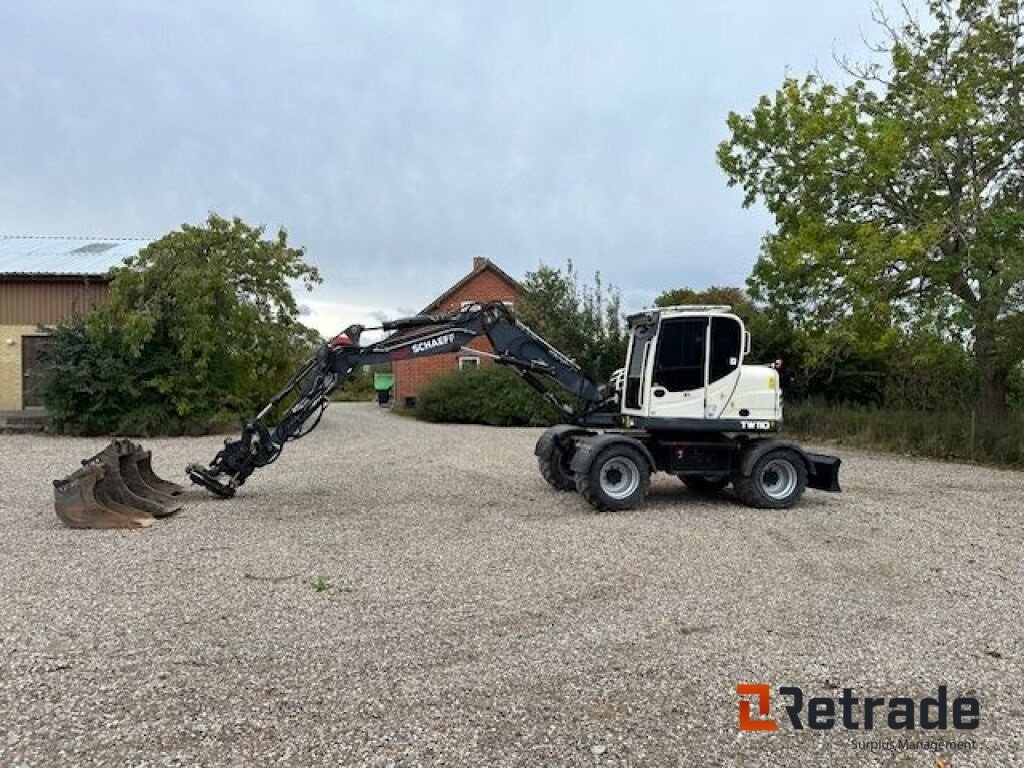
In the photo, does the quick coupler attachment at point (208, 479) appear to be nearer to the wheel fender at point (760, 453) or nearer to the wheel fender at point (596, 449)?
the wheel fender at point (596, 449)

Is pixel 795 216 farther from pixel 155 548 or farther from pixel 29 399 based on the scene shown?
pixel 29 399

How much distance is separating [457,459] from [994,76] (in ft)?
45.4

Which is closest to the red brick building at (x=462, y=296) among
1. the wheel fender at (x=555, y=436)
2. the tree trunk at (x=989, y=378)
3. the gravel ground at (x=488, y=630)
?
the tree trunk at (x=989, y=378)

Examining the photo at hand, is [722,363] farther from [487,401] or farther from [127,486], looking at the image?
[487,401]

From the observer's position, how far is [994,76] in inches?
674

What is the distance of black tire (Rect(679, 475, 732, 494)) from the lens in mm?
12406

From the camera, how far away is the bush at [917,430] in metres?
17.2

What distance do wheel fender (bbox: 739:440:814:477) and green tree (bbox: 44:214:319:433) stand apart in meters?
14.6

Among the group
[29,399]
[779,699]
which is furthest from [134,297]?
[779,699]

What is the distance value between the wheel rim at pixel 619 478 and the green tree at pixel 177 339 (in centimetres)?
1372

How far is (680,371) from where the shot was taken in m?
11.1

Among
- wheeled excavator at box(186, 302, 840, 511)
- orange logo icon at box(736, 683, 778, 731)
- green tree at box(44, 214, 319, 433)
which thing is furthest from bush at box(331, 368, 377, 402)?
orange logo icon at box(736, 683, 778, 731)

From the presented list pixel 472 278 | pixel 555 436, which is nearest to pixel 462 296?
pixel 472 278

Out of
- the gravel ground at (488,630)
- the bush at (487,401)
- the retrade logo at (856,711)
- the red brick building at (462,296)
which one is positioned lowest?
the retrade logo at (856,711)
